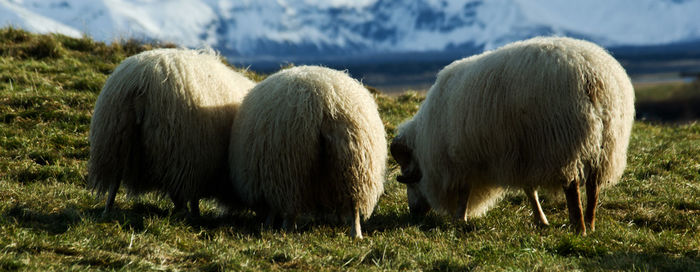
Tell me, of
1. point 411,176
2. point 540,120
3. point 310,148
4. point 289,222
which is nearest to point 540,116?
point 540,120

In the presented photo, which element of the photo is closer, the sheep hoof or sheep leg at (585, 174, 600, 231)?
the sheep hoof

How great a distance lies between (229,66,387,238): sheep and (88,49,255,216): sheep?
1.12 feet

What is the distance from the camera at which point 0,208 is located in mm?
5805

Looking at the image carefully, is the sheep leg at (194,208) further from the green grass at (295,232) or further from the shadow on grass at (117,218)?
the green grass at (295,232)

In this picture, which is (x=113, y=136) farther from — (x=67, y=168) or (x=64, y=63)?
(x=64, y=63)

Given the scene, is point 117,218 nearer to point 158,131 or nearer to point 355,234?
point 158,131

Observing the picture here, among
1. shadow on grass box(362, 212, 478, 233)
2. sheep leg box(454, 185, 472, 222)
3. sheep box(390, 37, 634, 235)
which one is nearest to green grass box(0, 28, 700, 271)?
shadow on grass box(362, 212, 478, 233)

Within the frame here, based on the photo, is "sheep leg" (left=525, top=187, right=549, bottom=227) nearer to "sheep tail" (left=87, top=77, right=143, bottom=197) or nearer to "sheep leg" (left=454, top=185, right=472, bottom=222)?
"sheep leg" (left=454, top=185, right=472, bottom=222)

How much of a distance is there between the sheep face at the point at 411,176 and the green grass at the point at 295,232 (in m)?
0.17

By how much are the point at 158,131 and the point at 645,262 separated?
4.16m

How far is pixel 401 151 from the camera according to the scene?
26.0 feet

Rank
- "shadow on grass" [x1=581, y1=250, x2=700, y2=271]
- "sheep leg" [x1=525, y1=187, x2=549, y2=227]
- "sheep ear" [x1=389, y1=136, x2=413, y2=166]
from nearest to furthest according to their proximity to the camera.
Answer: "shadow on grass" [x1=581, y1=250, x2=700, y2=271] → "sheep leg" [x1=525, y1=187, x2=549, y2=227] → "sheep ear" [x1=389, y1=136, x2=413, y2=166]

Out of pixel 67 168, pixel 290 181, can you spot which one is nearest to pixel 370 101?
pixel 290 181

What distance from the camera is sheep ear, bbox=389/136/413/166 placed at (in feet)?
25.9
